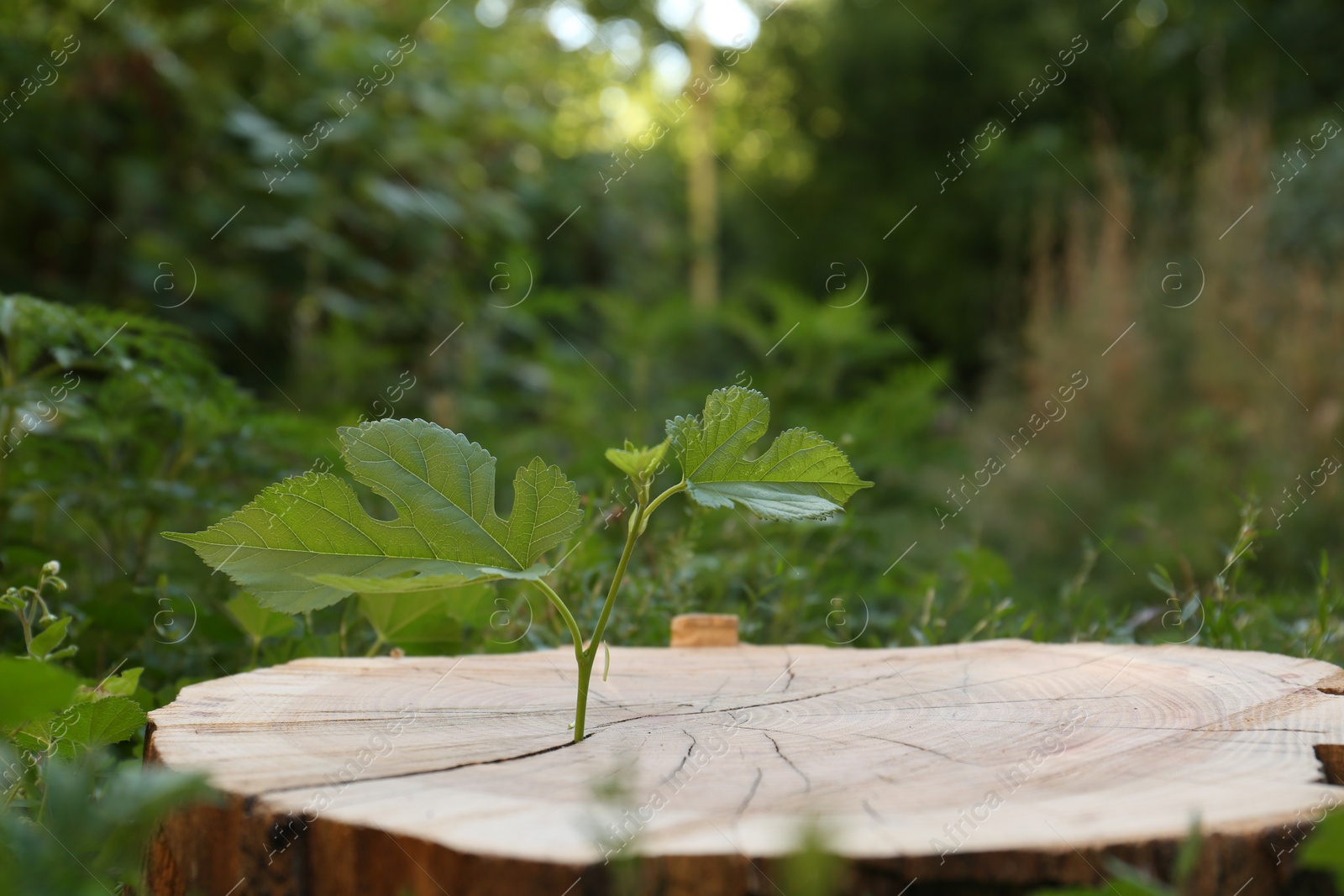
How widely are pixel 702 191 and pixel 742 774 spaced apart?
8.14 m

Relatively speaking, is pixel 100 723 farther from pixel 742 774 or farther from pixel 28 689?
pixel 742 774

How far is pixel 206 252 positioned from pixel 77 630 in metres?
2.73

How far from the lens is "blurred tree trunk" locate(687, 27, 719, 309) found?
786 centimetres

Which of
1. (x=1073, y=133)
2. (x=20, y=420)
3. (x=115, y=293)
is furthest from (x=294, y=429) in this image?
(x=1073, y=133)

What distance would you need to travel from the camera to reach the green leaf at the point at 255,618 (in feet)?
4.33

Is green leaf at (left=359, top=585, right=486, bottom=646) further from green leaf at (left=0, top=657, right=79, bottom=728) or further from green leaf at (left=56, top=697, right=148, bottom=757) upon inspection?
green leaf at (left=0, top=657, right=79, bottom=728)

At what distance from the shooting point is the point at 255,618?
133 centimetres

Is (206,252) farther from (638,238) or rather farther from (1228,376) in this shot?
(1228,376)

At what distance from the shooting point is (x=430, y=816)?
2.21ft

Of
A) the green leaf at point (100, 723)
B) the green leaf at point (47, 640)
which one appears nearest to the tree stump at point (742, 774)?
the green leaf at point (100, 723)

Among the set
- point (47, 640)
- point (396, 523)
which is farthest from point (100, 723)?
point (396, 523)

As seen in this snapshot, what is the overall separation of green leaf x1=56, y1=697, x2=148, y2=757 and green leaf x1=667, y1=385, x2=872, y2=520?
1.84 ft

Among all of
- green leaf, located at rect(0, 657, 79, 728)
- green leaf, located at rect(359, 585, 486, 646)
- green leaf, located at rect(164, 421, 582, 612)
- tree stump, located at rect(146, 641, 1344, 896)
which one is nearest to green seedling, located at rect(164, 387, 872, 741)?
green leaf, located at rect(164, 421, 582, 612)

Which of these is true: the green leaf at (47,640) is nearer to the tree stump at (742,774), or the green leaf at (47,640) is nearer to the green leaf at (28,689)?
the tree stump at (742,774)
